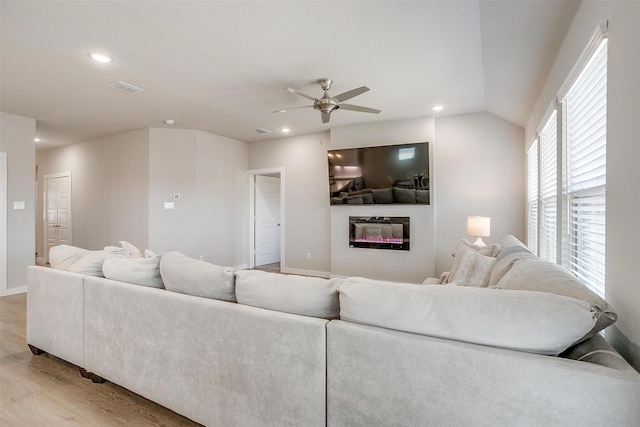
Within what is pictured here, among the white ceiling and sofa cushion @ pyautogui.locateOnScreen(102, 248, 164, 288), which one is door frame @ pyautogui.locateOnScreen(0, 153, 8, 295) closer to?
the white ceiling

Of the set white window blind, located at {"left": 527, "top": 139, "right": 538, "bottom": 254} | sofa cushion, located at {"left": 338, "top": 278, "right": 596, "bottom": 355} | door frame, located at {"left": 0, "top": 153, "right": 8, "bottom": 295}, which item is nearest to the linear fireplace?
white window blind, located at {"left": 527, "top": 139, "right": 538, "bottom": 254}

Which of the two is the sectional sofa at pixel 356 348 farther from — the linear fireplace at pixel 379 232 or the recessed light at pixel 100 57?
the linear fireplace at pixel 379 232

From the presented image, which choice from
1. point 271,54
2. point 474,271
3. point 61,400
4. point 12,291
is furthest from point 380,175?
point 12,291

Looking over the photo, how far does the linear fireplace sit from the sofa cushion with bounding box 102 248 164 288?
364 cm

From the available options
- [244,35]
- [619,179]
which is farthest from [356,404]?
[244,35]

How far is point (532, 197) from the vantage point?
3729mm

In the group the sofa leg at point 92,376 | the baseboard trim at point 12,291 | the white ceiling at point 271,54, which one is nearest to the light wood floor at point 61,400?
the sofa leg at point 92,376

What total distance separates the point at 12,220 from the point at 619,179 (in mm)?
6514

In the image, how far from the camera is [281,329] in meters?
1.34

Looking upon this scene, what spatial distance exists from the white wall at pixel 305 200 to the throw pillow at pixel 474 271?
350 cm

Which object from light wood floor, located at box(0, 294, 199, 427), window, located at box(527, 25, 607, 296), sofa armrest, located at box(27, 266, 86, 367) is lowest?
light wood floor, located at box(0, 294, 199, 427)

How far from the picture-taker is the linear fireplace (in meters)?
4.89

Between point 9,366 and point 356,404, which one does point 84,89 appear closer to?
point 9,366

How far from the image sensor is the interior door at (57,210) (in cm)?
656
